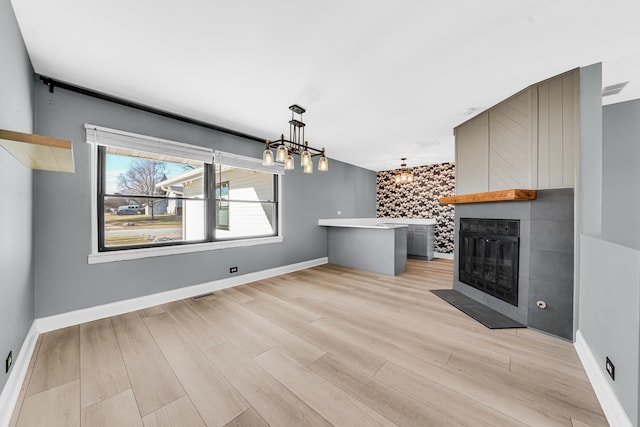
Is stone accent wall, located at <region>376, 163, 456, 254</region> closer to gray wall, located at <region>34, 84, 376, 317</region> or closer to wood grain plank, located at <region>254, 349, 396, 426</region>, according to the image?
gray wall, located at <region>34, 84, 376, 317</region>

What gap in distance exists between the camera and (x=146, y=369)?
1.75 metres

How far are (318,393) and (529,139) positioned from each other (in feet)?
10.3

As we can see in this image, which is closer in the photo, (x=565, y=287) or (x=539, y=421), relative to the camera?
(x=539, y=421)

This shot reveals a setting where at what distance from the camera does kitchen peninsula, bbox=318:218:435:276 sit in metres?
4.39

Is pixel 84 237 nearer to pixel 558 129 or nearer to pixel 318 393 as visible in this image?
pixel 318 393

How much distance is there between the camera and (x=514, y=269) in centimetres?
253

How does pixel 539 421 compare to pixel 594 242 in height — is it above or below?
below

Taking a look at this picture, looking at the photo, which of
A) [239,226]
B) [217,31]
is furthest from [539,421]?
[239,226]

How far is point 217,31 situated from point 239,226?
3.05 metres

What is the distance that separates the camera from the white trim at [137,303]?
7.66 feet

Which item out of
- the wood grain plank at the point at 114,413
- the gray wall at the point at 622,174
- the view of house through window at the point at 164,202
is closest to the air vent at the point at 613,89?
the gray wall at the point at 622,174

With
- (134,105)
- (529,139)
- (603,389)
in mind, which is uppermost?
(134,105)

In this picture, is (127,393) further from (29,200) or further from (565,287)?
(565,287)

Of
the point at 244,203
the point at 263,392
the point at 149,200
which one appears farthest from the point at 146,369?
the point at 244,203
